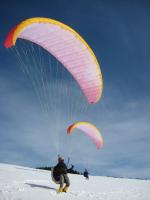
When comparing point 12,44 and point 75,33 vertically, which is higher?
point 75,33

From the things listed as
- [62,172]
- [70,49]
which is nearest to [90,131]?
[62,172]

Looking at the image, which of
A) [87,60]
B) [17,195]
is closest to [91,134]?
[87,60]

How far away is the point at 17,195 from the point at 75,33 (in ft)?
21.5

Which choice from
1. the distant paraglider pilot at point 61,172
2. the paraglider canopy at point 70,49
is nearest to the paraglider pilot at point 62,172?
the distant paraglider pilot at point 61,172

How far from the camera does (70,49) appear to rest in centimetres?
1366

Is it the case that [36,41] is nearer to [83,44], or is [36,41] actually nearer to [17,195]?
[83,44]

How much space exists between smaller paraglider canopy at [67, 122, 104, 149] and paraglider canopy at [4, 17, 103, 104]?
1361 mm

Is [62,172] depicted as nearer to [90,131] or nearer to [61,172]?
[61,172]

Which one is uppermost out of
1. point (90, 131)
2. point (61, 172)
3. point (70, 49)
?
point (70, 49)

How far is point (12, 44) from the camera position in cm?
1049

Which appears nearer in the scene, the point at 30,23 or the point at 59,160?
A: the point at 30,23

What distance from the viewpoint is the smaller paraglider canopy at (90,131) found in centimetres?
1570

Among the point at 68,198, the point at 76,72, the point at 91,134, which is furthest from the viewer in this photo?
the point at 91,134

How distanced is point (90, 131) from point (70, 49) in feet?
16.5
